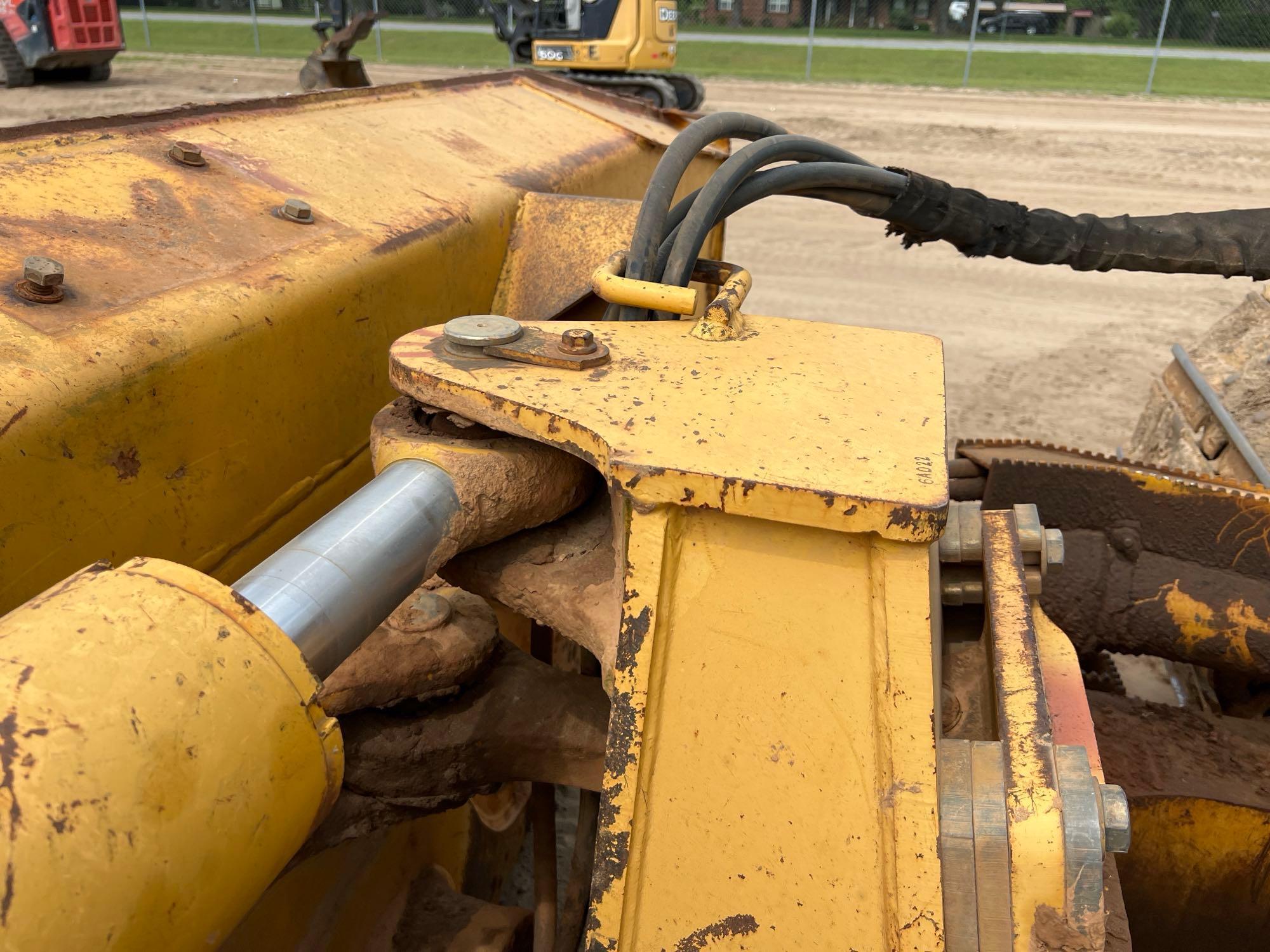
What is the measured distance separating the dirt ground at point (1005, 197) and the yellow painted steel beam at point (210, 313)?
3433mm

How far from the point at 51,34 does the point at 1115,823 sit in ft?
48.3

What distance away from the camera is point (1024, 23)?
24.8 meters

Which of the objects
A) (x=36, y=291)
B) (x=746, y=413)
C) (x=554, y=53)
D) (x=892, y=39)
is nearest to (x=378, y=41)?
(x=554, y=53)

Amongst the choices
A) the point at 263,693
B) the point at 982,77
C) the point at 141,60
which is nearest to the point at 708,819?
the point at 263,693

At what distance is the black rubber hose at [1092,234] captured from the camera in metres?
2.03

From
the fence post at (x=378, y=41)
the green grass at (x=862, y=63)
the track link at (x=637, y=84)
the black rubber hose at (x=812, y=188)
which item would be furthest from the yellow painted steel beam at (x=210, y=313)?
the fence post at (x=378, y=41)

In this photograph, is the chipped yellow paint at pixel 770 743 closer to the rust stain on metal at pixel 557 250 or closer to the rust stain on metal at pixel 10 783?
the rust stain on metal at pixel 10 783

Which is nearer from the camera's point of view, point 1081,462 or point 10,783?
point 10,783

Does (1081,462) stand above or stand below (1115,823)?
below

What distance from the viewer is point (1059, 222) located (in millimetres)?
2139

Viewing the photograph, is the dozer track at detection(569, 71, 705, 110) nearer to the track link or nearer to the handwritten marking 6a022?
the track link

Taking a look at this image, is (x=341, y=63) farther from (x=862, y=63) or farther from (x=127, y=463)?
(x=862, y=63)

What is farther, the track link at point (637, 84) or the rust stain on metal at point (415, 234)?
the track link at point (637, 84)

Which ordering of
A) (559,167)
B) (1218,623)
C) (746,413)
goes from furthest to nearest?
(559,167) → (1218,623) → (746,413)
